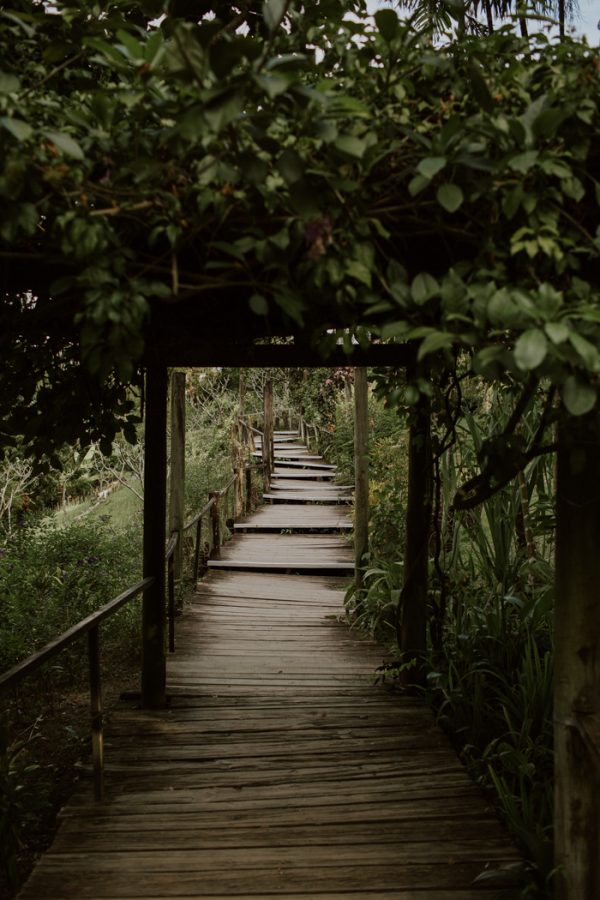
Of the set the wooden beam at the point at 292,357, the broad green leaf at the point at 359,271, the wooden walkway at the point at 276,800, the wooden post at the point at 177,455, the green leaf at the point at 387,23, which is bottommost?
the wooden walkway at the point at 276,800

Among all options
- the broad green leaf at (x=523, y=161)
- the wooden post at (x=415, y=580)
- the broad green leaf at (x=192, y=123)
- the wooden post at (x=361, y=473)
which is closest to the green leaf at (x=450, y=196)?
the broad green leaf at (x=523, y=161)

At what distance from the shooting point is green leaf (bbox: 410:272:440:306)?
1.49m

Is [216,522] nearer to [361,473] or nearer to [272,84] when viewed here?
[361,473]

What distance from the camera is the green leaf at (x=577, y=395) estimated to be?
4.36 ft

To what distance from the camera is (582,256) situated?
1.76 m

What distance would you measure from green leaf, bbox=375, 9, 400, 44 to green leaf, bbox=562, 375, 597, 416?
30.8 inches

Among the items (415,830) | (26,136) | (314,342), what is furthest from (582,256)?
(415,830)

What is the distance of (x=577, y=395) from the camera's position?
4.39ft

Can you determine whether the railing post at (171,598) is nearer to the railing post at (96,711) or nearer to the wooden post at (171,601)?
the wooden post at (171,601)

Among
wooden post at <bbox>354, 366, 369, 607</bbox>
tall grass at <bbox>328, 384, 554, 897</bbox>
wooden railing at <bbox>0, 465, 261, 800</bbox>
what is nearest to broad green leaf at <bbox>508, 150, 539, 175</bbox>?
tall grass at <bbox>328, 384, 554, 897</bbox>

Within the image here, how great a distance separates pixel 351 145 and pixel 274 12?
25 centimetres

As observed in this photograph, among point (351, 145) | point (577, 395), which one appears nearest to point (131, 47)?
point (351, 145)

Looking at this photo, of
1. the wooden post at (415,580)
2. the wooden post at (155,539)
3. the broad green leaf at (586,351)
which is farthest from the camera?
the wooden post at (415,580)

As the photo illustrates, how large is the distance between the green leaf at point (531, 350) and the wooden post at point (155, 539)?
278cm
